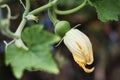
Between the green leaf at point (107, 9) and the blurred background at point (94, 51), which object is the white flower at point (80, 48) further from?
the blurred background at point (94, 51)

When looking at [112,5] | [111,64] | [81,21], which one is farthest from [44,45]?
[111,64]

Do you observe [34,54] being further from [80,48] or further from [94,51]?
[94,51]

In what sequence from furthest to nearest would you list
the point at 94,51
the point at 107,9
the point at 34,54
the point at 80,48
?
the point at 94,51 < the point at 107,9 < the point at 80,48 < the point at 34,54

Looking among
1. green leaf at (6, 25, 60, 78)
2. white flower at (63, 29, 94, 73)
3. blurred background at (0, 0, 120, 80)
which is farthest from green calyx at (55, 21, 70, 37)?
blurred background at (0, 0, 120, 80)

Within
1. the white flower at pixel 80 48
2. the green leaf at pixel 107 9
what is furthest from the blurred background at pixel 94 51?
the white flower at pixel 80 48

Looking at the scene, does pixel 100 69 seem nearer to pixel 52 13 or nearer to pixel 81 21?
pixel 81 21

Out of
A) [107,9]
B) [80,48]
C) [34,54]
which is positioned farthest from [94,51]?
[34,54]
